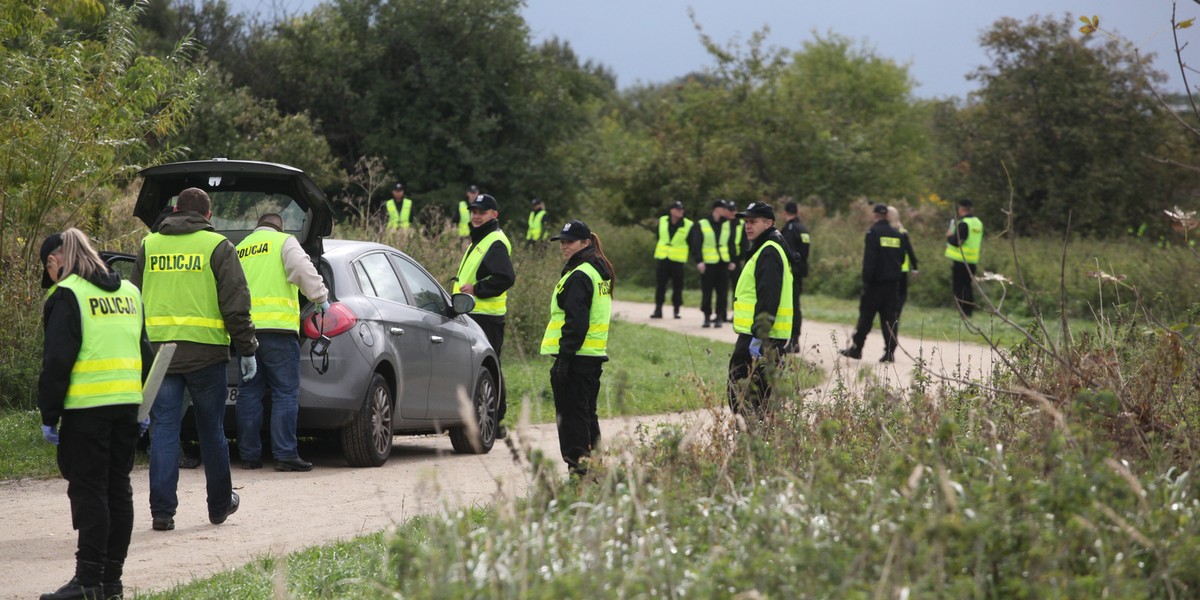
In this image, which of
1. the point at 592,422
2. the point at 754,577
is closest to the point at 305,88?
the point at 592,422

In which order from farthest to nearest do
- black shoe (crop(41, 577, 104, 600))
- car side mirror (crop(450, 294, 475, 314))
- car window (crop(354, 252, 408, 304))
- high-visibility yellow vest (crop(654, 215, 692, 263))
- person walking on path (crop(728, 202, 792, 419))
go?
high-visibility yellow vest (crop(654, 215, 692, 263)), car side mirror (crop(450, 294, 475, 314)), car window (crop(354, 252, 408, 304)), person walking on path (crop(728, 202, 792, 419)), black shoe (crop(41, 577, 104, 600))

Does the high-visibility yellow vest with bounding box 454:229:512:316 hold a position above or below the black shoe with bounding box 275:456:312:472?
above

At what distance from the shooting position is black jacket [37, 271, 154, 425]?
631 centimetres

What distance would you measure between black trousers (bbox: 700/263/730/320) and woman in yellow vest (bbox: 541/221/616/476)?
569 inches

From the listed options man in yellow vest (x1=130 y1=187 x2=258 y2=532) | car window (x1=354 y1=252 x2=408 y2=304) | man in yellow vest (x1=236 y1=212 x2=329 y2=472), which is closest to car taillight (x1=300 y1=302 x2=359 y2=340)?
man in yellow vest (x1=236 y1=212 x2=329 y2=472)

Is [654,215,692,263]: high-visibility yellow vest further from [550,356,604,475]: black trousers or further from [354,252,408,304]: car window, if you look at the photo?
[550,356,604,475]: black trousers

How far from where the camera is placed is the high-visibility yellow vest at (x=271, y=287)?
9328 millimetres

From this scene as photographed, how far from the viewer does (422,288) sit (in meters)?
11.2

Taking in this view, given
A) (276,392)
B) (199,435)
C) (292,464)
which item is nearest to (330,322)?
(276,392)

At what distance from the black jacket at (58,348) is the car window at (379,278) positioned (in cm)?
391

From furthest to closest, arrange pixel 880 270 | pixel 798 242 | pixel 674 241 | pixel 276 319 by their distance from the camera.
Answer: pixel 674 241 < pixel 798 242 < pixel 880 270 < pixel 276 319

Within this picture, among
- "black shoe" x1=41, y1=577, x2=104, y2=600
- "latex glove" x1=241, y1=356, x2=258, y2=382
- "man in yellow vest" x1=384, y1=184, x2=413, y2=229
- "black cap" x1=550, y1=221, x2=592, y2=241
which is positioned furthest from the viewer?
"man in yellow vest" x1=384, y1=184, x2=413, y2=229

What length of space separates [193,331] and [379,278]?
9.24 ft

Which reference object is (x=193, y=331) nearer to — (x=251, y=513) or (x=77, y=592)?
(x=251, y=513)
